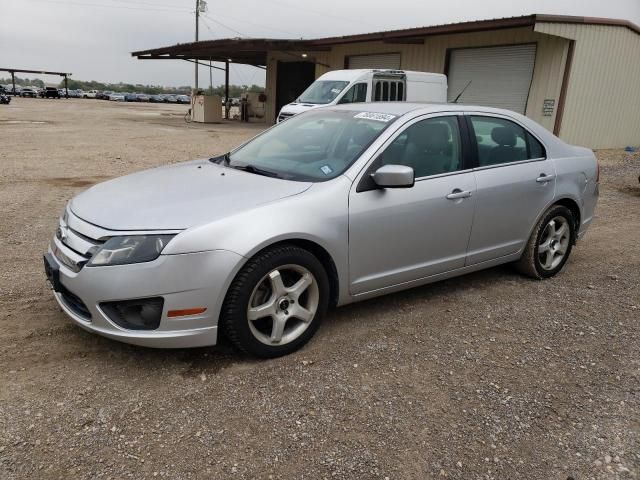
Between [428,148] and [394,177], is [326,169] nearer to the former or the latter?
[394,177]

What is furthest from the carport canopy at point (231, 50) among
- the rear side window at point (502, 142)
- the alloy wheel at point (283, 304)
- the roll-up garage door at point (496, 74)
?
the alloy wheel at point (283, 304)

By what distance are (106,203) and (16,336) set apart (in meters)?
1.05

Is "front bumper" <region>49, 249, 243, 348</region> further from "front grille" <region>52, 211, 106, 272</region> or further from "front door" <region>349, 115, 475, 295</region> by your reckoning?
"front door" <region>349, 115, 475, 295</region>

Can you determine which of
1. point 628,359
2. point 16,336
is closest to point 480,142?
point 628,359

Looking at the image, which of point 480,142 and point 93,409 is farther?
point 480,142

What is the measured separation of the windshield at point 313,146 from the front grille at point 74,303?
4.76ft

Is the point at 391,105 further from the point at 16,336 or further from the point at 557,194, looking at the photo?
the point at 16,336

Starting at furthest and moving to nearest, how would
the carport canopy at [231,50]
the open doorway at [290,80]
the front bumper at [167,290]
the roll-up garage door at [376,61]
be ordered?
the open doorway at [290,80], the carport canopy at [231,50], the roll-up garage door at [376,61], the front bumper at [167,290]

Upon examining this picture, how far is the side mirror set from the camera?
3.41 metres

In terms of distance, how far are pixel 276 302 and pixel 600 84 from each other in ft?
53.6

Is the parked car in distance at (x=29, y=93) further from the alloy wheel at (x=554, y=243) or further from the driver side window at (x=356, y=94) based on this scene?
the alloy wheel at (x=554, y=243)

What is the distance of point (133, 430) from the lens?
2605mm

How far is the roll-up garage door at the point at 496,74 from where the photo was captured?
15938mm

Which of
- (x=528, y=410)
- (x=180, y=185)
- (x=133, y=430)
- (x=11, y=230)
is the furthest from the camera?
(x=11, y=230)
